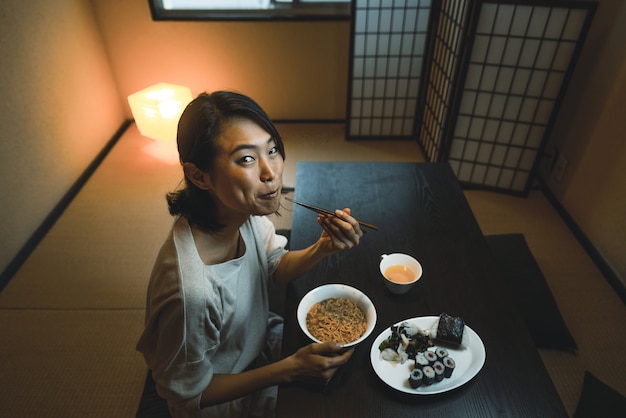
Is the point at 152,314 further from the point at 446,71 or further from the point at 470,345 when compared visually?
the point at 446,71

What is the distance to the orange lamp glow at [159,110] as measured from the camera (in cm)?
325

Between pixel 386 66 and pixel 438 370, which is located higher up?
pixel 386 66

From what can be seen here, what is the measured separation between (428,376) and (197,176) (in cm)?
79

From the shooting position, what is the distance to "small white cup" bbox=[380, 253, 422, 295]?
130 centimetres

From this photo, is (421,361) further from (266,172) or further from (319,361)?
(266,172)

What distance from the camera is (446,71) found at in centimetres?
289

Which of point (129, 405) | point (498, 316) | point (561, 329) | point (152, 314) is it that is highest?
point (152, 314)

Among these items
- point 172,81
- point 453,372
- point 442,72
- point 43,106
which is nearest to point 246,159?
point 453,372

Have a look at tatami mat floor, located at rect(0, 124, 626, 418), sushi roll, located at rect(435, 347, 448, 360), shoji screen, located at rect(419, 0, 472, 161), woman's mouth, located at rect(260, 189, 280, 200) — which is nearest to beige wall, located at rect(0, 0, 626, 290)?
tatami mat floor, located at rect(0, 124, 626, 418)

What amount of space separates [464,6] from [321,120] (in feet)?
5.72

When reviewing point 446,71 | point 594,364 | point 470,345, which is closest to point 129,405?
point 470,345

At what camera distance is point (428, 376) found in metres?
1.05

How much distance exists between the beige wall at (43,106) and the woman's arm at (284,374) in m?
2.04

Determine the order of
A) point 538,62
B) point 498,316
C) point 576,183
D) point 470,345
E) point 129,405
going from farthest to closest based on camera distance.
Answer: point 576,183 < point 538,62 < point 129,405 < point 498,316 < point 470,345
